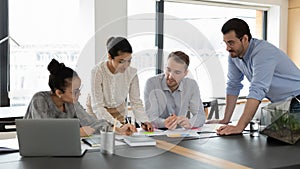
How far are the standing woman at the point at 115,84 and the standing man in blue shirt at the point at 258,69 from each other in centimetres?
53

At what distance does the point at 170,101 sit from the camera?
258 cm

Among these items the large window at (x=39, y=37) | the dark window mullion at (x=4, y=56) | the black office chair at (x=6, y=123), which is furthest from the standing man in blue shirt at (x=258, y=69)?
the dark window mullion at (x=4, y=56)

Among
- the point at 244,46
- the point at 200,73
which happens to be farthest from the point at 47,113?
the point at 244,46

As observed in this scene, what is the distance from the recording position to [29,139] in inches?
68.6

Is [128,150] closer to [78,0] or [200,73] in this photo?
[200,73]

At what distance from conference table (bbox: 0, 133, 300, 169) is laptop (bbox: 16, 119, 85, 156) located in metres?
0.04

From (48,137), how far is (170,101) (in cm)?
101

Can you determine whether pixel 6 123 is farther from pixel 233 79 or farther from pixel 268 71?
pixel 268 71

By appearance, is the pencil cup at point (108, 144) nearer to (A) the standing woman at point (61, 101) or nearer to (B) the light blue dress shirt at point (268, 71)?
(A) the standing woman at point (61, 101)

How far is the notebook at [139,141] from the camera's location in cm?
196

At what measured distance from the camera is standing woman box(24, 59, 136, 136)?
227cm

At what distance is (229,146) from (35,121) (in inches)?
35.1

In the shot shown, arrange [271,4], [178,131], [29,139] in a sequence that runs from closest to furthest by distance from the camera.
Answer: [29,139], [178,131], [271,4]

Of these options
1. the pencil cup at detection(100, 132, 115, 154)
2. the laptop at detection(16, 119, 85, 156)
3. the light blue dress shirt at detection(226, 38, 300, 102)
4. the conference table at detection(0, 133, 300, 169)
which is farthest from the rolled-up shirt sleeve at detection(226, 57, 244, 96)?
the laptop at detection(16, 119, 85, 156)
